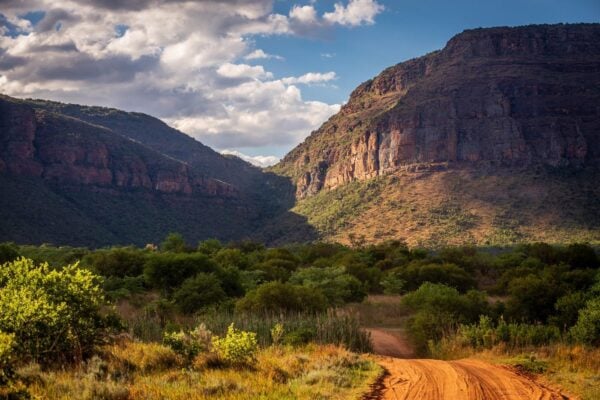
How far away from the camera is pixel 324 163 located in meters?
144

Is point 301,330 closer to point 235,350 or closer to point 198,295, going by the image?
point 235,350

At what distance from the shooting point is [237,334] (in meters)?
11.0

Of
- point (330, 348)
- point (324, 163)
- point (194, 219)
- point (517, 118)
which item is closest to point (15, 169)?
point (194, 219)

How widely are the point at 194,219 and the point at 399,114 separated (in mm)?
55079

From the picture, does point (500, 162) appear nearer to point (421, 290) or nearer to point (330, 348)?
point (421, 290)

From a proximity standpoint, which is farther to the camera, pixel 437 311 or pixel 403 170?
pixel 403 170

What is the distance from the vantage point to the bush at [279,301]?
66.2ft

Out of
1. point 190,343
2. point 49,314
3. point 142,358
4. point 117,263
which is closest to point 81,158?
point 117,263

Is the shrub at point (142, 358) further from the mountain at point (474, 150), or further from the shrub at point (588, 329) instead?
the mountain at point (474, 150)

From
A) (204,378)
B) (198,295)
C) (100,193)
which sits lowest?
(198,295)

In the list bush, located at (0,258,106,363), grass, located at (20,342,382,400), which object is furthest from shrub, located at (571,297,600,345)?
bush, located at (0,258,106,363)

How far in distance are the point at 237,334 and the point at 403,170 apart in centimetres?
10531

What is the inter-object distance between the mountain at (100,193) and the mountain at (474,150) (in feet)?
49.6

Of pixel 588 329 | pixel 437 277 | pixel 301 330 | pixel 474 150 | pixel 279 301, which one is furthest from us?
pixel 474 150
